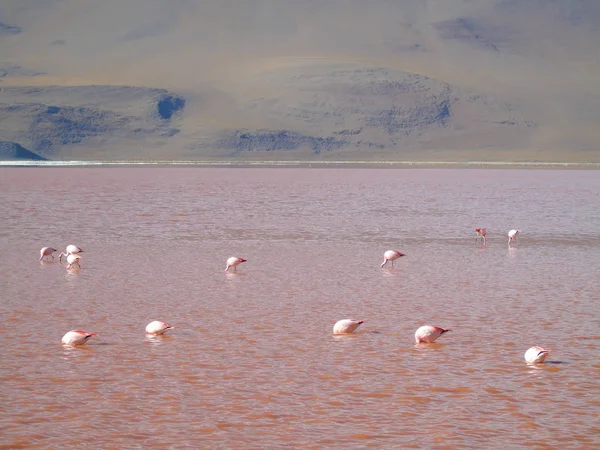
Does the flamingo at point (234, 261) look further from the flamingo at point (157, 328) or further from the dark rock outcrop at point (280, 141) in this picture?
the dark rock outcrop at point (280, 141)

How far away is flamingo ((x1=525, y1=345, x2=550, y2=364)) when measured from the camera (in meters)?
10.2

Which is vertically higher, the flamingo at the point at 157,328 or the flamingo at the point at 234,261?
the flamingo at the point at 234,261

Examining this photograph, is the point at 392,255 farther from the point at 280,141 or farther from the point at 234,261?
the point at 280,141

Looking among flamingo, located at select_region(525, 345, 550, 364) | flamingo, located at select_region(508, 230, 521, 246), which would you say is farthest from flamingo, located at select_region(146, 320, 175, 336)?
flamingo, located at select_region(508, 230, 521, 246)

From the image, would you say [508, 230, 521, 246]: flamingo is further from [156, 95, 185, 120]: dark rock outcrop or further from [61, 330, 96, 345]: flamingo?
[156, 95, 185, 120]: dark rock outcrop

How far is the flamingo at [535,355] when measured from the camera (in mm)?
10203

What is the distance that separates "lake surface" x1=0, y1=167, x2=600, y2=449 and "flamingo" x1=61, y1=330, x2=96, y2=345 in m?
0.12

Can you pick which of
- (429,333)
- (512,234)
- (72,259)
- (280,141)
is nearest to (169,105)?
(280,141)

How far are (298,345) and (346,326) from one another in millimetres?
795

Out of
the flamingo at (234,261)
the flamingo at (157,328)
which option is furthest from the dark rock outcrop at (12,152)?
the flamingo at (157,328)

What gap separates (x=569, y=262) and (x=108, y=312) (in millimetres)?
9829

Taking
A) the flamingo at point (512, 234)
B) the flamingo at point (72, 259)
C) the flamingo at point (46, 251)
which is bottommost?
the flamingo at point (72, 259)

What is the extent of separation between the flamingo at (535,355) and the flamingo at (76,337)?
467 centimetres

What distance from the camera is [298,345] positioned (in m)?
11.3
